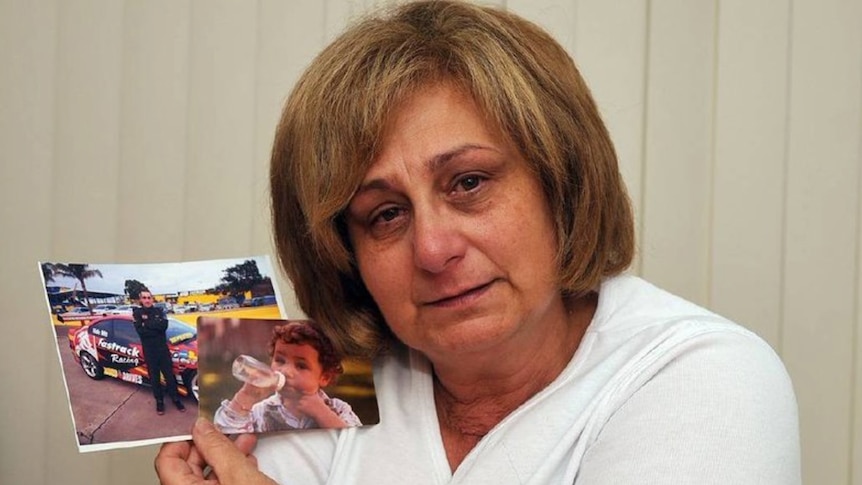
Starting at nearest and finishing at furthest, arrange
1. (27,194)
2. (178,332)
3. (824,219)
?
(178,332)
(824,219)
(27,194)

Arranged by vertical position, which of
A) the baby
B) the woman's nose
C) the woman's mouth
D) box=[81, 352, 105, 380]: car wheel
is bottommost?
the baby

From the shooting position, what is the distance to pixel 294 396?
1.16 metres

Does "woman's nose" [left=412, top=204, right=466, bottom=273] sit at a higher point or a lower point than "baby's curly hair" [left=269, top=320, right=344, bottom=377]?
higher

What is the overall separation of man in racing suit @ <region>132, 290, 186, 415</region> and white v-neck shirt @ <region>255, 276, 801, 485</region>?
165mm

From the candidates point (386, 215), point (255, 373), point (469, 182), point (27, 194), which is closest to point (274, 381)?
point (255, 373)

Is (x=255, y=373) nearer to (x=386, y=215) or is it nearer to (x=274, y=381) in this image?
(x=274, y=381)

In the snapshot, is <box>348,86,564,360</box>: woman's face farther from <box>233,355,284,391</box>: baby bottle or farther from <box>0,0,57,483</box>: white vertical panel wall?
<box>0,0,57,483</box>: white vertical panel wall

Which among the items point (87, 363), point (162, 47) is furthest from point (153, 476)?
point (162, 47)

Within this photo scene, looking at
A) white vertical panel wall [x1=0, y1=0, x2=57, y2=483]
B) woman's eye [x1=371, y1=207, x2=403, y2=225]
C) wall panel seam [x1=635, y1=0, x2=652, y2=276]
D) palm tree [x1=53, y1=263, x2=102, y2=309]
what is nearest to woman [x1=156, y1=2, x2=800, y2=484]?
woman's eye [x1=371, y1=207, x2=403, y2=225]

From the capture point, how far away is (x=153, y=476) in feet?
5.43

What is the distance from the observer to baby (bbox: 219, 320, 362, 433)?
1.13 metres

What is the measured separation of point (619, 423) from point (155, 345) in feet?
1.90

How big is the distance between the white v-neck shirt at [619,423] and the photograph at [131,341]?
0.16 metres

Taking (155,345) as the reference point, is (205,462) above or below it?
below
